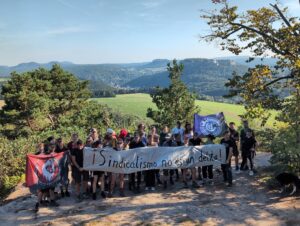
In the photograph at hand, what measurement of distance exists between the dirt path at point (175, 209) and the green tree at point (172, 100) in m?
20.8

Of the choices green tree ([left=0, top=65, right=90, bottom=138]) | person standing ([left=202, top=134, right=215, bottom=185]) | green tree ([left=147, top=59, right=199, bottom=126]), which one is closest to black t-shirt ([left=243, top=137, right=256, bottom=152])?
person standing ([left=202, top=134, right=215, bottom=185])

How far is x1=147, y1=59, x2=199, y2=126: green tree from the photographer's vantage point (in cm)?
3391

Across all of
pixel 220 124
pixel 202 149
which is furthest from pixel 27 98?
pixel 202 149

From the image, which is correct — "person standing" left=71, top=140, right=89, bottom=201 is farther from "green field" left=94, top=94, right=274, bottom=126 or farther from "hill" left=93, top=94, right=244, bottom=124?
"hill" left=93, top=94, right=244, bottom=124

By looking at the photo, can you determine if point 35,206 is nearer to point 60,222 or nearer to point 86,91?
point 60,222

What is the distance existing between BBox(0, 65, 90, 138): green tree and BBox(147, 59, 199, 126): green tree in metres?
13.8

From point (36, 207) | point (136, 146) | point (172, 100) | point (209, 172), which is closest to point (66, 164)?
point (36, 207)

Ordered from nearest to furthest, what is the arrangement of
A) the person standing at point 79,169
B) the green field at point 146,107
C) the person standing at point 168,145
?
the person standing at point 79,169, the person standing at point 168,145, the green field at point 146,107

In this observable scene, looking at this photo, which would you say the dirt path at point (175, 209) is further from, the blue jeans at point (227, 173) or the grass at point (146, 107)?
the grass at point (146, 107)

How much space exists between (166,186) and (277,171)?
421cm

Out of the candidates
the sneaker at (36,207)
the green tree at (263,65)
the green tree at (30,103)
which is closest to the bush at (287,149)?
the green tree at (263,65)

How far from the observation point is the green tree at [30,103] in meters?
41.5

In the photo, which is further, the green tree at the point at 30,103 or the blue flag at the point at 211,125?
the green tree at the point at 30,103

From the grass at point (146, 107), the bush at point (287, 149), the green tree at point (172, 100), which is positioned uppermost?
the green tree at point (172, 100)
